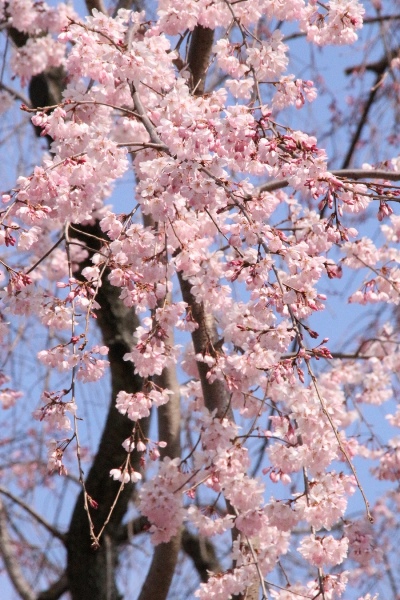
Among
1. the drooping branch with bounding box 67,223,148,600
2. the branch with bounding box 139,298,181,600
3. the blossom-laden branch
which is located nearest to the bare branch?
the drooping branch with bounding box 67,223,148,600

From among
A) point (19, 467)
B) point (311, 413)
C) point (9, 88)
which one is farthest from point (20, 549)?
point (311, 413)

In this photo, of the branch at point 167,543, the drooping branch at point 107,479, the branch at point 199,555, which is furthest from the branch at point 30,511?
the branch at point 199,555

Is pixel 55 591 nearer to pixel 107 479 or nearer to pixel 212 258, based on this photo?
pixel 107 479

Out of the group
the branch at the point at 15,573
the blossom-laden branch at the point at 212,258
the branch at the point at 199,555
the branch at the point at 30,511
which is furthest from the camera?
the branch at the point at 199,555

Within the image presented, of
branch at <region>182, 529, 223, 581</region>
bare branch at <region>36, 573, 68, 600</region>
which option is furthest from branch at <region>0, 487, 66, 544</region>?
branch at <region>182, 529, 223, 581</region>

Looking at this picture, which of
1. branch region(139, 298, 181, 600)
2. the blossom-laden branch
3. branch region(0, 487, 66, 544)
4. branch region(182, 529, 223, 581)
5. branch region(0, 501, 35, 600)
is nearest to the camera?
the blossom-laden branch

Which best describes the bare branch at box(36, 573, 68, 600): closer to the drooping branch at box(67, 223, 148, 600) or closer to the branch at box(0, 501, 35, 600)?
the branch at box(0, 501, 35, 600)

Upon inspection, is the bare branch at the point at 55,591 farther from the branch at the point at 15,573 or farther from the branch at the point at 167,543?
the branch at the point at 167,543

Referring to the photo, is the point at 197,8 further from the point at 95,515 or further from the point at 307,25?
the point at 95,515

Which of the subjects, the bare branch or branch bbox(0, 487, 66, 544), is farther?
the bare branch

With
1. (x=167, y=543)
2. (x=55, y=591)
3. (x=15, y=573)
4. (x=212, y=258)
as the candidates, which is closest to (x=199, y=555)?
(x=55, y=591)

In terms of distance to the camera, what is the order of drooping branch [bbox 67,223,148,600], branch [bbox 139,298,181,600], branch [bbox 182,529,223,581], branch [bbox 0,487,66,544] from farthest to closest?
branch [bbox 182,529,223,581], branch [bbox 0,487,66,544], drooping branch [bbox 67,223,148,600], branch [bbox 139,298,181,600]

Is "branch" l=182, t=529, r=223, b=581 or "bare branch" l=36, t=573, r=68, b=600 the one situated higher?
"branch" l=182, t=529, r=223, b=581

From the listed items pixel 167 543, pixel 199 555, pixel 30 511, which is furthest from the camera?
pixel 199 555
